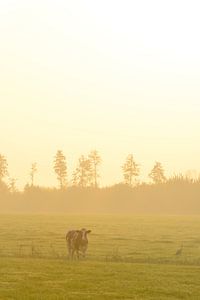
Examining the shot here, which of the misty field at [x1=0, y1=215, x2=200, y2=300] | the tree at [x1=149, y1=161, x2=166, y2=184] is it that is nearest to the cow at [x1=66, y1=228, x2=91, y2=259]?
the misty field at [x1=0, y1=215, x2=200, y2=300]

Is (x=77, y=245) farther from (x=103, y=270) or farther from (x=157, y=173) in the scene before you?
(x=157, y=173)

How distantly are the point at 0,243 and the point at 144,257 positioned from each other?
13495mm

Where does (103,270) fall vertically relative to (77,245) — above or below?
below

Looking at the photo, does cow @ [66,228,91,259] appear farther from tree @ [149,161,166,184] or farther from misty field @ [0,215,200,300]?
tree @ [149,161,166,184]

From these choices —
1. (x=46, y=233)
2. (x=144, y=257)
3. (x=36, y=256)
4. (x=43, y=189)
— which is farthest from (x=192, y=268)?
(x=43, y=189)

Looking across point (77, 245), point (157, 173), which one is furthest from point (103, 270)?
point (157, 173)

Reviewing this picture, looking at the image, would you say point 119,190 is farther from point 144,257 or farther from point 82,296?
point 82,296

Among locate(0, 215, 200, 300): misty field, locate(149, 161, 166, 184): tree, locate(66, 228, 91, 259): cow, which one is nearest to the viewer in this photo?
locate(0, 215, 200, 300): misty field

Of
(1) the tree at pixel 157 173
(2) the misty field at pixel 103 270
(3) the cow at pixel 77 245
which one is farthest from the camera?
(1) the tree at pixel 157 173

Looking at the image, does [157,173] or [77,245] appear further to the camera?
[157,173]

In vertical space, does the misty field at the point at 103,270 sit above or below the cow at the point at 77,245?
below

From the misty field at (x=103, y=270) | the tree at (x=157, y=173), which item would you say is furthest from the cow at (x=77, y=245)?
the tree at (x=157, y=173)

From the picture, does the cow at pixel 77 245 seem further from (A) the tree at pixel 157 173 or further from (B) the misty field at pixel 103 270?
(A) the tree at pixel 157 173

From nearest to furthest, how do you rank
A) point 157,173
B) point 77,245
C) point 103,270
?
point 103,270 < point 77,245 < point 157,173
